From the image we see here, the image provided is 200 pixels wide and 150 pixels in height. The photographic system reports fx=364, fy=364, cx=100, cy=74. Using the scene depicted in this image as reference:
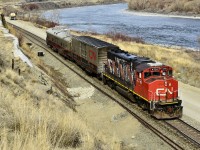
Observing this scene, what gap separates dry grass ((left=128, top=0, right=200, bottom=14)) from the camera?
133m

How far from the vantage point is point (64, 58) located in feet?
136

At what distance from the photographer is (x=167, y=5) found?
147 meters

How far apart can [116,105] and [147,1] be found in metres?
141

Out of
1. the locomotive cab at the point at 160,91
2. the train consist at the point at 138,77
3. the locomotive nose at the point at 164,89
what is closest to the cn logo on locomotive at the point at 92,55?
the train consist at the point at 138,77

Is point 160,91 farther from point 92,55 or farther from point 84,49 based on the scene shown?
point 84,49

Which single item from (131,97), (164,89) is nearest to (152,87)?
(164,89)

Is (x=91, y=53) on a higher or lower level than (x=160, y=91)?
higher

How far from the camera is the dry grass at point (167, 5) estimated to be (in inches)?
5244

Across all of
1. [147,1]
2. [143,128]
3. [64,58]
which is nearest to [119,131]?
[143,128]

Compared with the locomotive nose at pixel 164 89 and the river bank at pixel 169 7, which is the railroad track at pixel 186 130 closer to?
the locomotive nose at pixel 164 89

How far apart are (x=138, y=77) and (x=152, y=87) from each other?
1.43 metres

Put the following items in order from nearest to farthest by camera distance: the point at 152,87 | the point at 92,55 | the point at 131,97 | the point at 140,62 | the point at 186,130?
the point at 186,130 → the point at 152,87 → the point at 140,62 → the point at 131,97 → the point at 92,55

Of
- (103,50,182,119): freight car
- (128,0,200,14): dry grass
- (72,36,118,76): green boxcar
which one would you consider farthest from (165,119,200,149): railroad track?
(128,0,200,14): dry grass

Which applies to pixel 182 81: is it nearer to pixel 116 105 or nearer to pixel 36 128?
pixel 116 105
